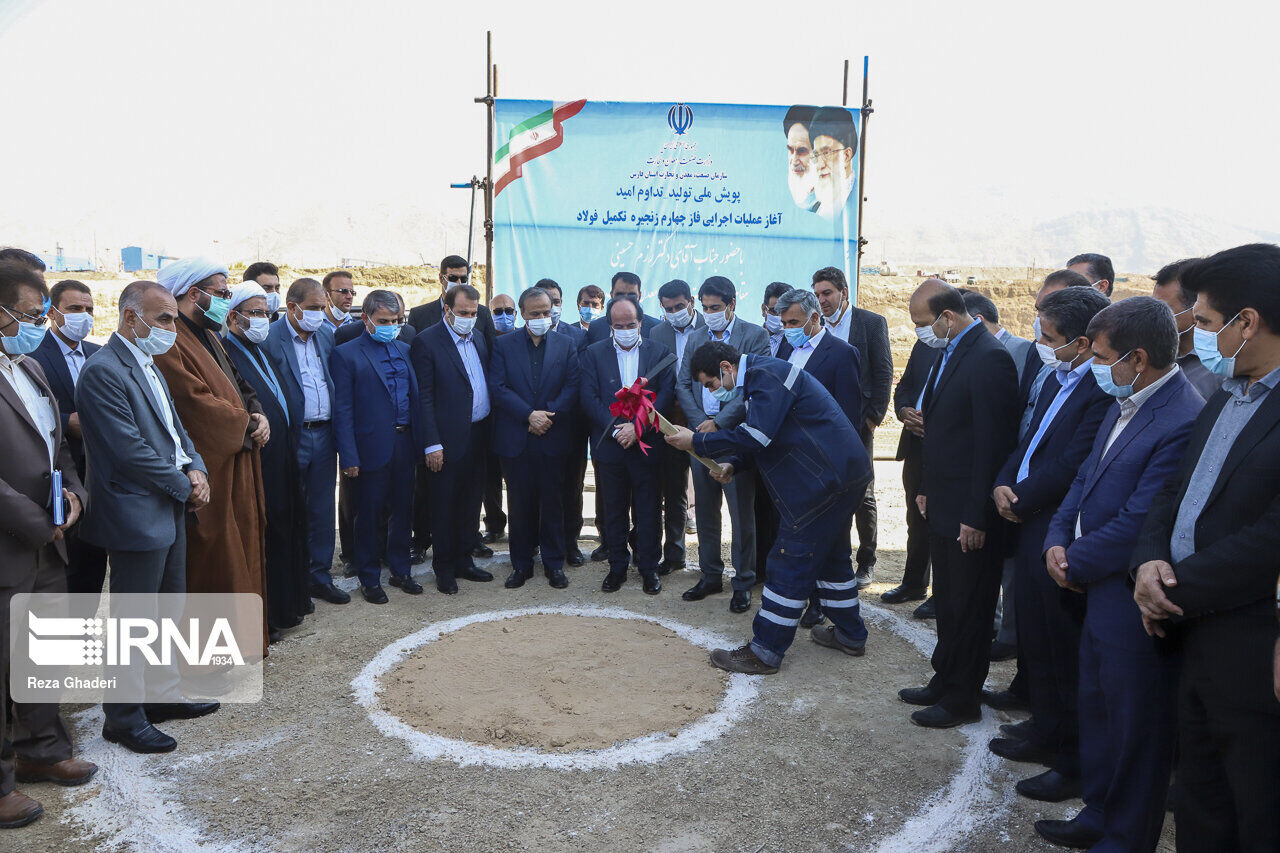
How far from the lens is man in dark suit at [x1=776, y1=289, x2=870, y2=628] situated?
5922 mm

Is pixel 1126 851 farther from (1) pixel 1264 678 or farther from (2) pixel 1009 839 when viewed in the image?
(1) pixel 1264 678

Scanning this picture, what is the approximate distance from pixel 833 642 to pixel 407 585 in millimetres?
3137

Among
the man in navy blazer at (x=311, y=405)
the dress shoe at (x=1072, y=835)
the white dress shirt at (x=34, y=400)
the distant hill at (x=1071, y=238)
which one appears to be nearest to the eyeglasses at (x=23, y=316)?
the white dress shirt at (x=34, y=400)

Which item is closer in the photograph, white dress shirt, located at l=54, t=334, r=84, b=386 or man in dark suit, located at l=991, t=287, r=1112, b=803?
man in dark suit, located at l=991, t=287, r=1112, b=803

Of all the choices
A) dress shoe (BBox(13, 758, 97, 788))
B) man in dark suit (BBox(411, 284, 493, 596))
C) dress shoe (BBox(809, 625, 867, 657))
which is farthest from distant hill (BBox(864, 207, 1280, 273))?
dress shoe (BBox(13, 758, 97, 788))

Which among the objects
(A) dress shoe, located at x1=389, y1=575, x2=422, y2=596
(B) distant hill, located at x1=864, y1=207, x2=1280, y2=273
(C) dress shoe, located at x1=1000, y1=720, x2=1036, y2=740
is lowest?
(C) dress shoe, located at x1=1000, y1=720, x2=1036, y2=740

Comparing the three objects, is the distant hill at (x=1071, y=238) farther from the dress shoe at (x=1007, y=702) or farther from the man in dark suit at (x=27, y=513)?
the man in dark suit at (x=27, y=513)

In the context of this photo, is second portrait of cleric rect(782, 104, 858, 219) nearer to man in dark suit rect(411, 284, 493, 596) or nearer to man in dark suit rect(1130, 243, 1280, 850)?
man in dark suit rect(411, 284, 493, 596)

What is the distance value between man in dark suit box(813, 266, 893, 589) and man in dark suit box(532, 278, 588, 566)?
6.64 ft

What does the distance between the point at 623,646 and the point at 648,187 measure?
22.9 feet

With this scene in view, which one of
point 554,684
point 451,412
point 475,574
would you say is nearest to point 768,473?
point 554,684

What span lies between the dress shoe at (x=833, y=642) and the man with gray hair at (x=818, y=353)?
215 millimetres

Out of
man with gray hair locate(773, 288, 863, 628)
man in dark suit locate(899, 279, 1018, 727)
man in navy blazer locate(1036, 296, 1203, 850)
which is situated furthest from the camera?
man with gray hair locate(773, 288, 863, 628)

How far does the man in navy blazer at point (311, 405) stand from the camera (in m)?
6.10
